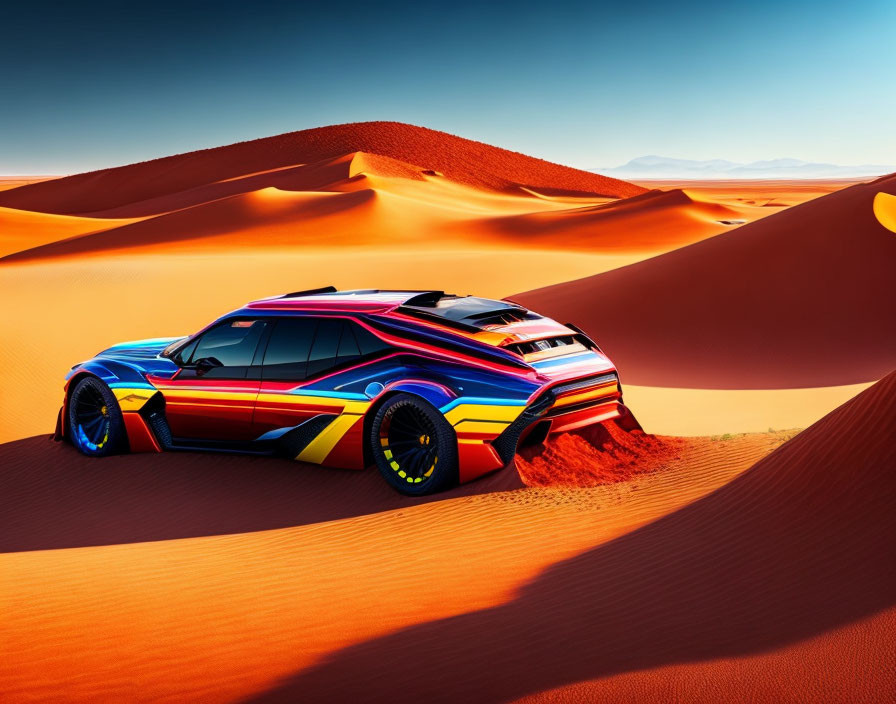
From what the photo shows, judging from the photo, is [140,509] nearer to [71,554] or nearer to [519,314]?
[71,554]

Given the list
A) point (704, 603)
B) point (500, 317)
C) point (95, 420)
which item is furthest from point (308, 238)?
point (704, 603)

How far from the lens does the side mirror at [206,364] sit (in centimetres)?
946

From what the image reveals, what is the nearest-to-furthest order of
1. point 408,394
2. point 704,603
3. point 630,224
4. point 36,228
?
point 704,603 → point 408,394 → point 630,224 → point 36,228

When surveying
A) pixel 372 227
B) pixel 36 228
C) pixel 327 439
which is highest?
pixel 327 439

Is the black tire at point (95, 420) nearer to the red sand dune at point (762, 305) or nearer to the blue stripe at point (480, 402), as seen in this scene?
the blue stripe at point (480, 402)

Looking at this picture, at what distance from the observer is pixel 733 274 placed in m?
23.4

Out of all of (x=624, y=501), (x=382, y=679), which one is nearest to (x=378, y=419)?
(x=624, y=501)

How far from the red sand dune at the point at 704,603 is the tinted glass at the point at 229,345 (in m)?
4.25

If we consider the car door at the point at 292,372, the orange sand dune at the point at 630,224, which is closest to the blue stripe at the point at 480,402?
the car door at the point at 292,372

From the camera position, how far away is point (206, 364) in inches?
374

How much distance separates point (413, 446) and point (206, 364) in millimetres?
2369

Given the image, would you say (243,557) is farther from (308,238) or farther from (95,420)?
(308,238)

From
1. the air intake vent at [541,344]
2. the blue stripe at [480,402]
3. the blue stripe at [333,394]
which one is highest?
the air intake vent at [541,344]

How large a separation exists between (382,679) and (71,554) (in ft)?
12.1
